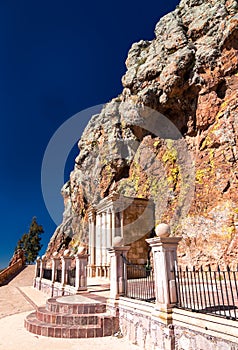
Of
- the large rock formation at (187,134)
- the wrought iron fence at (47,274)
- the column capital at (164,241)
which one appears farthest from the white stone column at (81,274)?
→ the wrought iron fence at (47,274)

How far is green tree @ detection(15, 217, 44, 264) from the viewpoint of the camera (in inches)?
1762

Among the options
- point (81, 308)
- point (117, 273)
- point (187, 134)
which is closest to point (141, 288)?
point (117, 273)

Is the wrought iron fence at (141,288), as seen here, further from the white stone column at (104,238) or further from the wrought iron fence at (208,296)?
the white stone column at (104,238)

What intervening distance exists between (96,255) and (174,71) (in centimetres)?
1744

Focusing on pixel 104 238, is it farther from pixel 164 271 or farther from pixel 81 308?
pixel 164 271

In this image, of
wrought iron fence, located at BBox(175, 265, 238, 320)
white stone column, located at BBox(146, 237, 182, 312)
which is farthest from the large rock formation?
white stone column, located at BBox(146, 237, 182, 312)

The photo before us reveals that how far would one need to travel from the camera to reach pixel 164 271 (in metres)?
6.20

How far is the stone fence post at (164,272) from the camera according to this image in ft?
19.5

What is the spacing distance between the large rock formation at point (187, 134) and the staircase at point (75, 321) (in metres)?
9.95

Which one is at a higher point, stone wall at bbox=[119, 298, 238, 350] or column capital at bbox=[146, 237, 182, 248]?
column capital at bbox=[146, 237, 182, 248]

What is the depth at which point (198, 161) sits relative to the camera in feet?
66.3

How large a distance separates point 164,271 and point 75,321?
3.65 meters

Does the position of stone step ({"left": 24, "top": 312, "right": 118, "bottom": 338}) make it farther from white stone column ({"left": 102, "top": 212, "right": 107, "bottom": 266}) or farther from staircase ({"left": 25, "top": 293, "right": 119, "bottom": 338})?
white stone column ({"left": 102, "top": 212, "right": 107, "bottom": 266})

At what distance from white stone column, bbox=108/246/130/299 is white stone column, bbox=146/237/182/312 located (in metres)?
2.35
